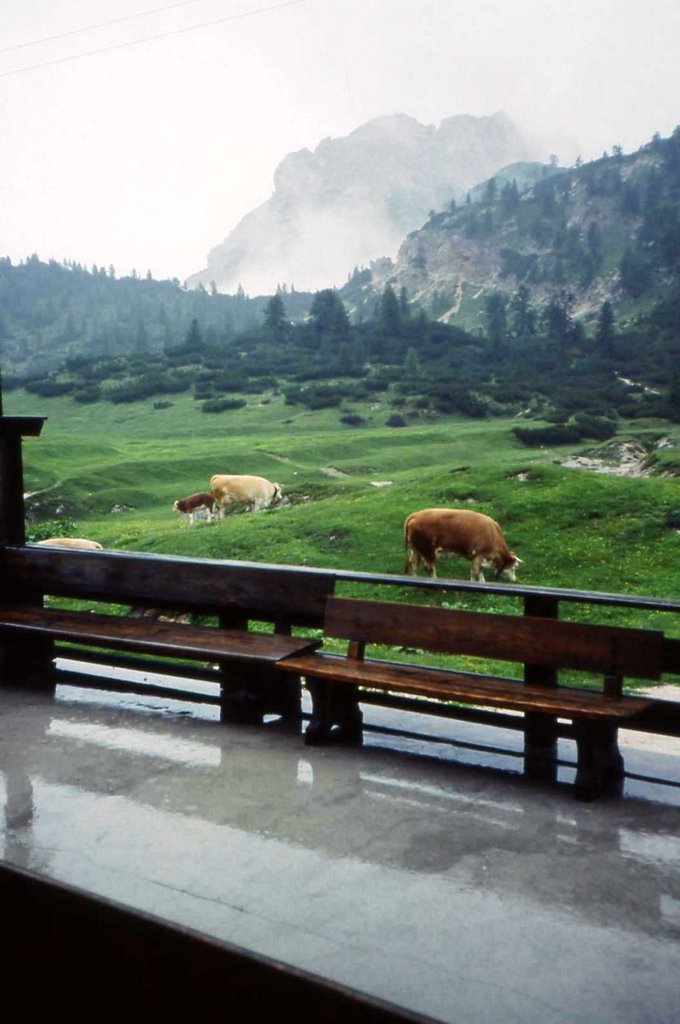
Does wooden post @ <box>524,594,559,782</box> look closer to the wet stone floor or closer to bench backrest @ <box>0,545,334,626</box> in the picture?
the wet stone floor

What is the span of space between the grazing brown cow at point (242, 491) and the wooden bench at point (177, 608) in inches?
927

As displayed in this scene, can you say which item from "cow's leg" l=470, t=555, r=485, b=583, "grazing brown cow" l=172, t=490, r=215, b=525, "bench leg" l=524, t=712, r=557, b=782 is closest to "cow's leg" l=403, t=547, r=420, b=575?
"cow's leg" l=470, t=555, r=485, b=583

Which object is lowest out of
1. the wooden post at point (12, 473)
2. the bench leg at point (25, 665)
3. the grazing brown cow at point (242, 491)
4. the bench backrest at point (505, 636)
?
the grazing brown cow at point (242, 491)

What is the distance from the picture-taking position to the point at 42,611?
6.05 metres

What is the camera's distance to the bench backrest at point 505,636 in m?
4.02

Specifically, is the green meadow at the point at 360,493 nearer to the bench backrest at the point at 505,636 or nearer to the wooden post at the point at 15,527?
the wooden post at the point at 15,527

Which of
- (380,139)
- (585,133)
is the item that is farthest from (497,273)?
(380,139)

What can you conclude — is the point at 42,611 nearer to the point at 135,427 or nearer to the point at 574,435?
the point at 574,435

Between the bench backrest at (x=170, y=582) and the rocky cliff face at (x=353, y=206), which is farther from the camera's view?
the rocky cliff face at (x=353, y=206)

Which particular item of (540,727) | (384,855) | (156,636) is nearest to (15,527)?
(156,636)

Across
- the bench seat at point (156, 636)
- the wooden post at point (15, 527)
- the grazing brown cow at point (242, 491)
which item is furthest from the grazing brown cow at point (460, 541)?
the bench seat at point (156, 636)

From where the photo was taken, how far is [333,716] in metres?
4.75

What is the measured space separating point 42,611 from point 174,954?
4284 mm

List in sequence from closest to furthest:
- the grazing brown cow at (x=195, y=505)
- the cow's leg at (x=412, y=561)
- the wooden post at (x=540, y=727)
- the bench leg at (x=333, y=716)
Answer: the wooden post at (x=540, y=727) → the bench leg at (x=333, y=716) → the cow's leg at (x=412, y=561) → the grazing brown cow at (x=195, y=505)
